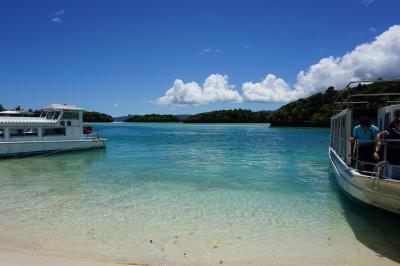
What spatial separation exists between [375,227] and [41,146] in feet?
93.5

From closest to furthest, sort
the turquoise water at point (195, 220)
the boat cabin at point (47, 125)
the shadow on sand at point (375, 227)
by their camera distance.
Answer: the turquoise water at point (195, 220) → the shadow on sand at point (375, 227) → the boat cabin at point (47, 125)

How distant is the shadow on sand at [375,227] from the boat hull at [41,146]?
2611cm

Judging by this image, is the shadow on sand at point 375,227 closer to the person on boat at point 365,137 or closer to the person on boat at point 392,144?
the person on boat at point 365,137

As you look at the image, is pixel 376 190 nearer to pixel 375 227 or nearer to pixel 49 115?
pixel 375 227

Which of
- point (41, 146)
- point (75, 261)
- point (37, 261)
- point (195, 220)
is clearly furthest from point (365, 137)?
point (41, 146)

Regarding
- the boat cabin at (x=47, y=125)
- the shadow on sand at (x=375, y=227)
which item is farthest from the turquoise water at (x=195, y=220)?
the boat cabin at (x=47, y=125)

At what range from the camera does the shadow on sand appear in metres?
8.55

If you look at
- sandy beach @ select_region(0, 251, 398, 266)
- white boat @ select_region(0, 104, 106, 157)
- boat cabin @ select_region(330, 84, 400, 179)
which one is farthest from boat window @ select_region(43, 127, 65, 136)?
sandy beach @ select_region(0, 251, 398, 266)

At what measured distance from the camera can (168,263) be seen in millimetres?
7598

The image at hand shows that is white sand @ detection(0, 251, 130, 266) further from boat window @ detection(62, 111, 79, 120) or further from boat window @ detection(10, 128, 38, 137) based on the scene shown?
boat window @ detection(62, 111, 79, 120)

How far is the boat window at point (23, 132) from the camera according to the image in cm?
3084

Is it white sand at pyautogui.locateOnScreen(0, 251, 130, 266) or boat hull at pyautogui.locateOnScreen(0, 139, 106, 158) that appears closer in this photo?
white sand at pyautogui.locateOnScreen(0, 251, 130, 266)

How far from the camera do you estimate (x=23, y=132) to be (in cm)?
3167

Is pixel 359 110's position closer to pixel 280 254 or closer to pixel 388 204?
pixel 388 204
